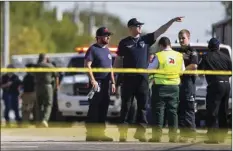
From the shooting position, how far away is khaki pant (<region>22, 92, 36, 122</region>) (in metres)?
17.1

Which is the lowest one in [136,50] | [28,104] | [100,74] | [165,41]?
[28,104]

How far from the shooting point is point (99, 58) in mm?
10742

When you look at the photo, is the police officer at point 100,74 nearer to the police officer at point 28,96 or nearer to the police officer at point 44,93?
the police officer at point 44,93

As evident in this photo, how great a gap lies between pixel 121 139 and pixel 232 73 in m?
2.10

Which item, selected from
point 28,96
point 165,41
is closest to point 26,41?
point 28,96

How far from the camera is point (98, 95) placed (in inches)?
428

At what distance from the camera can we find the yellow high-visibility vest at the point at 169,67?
10.4 metres

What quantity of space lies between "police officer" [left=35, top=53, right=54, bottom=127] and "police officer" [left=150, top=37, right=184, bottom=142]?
4.93 m

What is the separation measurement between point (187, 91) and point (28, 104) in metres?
7.49

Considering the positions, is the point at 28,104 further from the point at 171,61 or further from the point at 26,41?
the point at 26,41

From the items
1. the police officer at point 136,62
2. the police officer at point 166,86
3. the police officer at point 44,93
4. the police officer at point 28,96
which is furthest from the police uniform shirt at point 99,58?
the police officer at point 28,96

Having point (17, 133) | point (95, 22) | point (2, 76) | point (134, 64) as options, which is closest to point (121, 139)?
point (134, 64)

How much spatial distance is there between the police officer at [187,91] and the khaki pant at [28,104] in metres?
6.70

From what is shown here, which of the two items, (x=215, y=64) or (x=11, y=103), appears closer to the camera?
(x=215, y=64)
